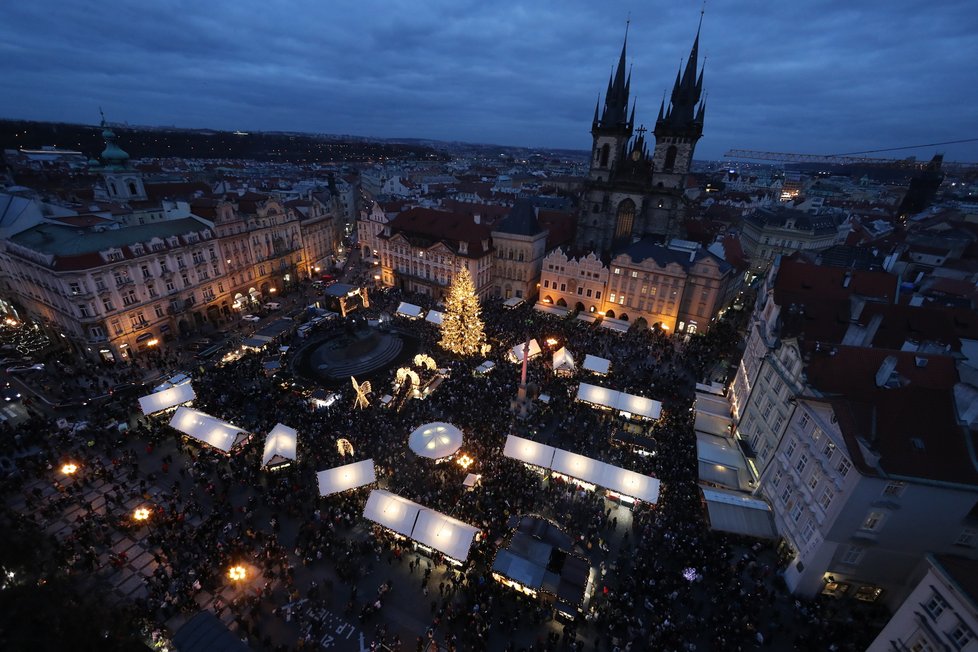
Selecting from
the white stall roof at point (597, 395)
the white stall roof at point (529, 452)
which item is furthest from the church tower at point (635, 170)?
the white stall roof at point (529, 452)

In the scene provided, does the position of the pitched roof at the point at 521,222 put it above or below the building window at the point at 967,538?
above

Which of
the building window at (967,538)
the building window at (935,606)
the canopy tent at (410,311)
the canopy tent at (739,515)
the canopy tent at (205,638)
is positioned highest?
the building window at (935,606)

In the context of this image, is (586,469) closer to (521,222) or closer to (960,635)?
(960,635)

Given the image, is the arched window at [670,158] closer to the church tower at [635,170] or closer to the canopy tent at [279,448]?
the church tower at [635,170]

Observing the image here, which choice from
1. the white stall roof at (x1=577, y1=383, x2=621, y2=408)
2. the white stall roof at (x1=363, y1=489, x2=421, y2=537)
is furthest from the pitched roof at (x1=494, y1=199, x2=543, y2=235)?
the white stall roof at (x1=363, y1=489, x2=421, y2=537)

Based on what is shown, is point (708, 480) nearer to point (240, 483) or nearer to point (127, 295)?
point (240, 483)

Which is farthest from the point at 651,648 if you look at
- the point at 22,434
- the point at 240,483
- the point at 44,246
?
the point at 44,246

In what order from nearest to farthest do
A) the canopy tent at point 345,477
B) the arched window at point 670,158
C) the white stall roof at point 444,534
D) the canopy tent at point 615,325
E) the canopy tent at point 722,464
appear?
the white stall roof at point 444,534 → the canopy tent at point 345,477 → the canopy tent at point 722,464 → the canopy tent at point 615,325 → the arched window at point 670,158

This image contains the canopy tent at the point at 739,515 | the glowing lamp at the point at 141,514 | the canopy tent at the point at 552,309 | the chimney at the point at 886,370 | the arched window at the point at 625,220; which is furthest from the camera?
the arched window at the point at 625,220
